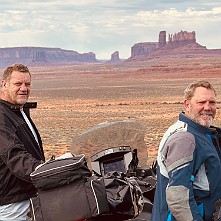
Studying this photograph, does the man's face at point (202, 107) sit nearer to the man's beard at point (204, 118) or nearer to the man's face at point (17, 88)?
the man's beard at point (204, 118)

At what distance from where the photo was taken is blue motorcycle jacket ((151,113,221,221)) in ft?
9.23

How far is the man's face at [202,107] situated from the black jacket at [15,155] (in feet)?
3.13

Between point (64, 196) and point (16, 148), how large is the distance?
437 mm

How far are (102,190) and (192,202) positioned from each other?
0.52m

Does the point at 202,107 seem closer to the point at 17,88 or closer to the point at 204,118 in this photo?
the point at 204,118

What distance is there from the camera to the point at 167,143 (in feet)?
9.61

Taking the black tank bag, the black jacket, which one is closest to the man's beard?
the black tank bag

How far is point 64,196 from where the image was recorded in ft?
8.73

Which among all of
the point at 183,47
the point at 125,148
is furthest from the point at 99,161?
the point at 183,47

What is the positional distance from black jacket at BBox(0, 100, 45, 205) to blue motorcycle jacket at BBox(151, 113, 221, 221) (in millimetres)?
742

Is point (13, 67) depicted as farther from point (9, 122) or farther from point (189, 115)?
point (189, 115)

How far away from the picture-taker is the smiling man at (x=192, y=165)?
281cm

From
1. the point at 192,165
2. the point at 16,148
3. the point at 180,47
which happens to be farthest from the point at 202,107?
the point at 180,47

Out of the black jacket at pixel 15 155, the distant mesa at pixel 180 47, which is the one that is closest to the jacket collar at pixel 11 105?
the black jacket at pixel 15 155
